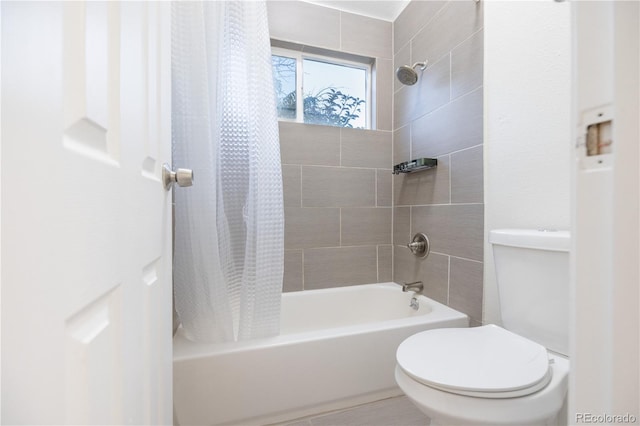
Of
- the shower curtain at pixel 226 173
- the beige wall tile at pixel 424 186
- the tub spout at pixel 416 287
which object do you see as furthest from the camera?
the tub spout at pixel 416 287

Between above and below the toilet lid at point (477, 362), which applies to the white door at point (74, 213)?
above

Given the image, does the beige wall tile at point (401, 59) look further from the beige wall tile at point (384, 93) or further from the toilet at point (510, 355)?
the toilet at point (510, 355)

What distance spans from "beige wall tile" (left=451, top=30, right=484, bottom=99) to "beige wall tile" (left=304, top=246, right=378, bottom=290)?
112 cm

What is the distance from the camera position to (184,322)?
112 cm

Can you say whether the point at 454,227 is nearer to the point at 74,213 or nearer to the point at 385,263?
the point at 385,263

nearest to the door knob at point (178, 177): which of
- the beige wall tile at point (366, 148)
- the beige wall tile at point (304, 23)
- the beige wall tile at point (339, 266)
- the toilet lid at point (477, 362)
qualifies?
the toilet lid at point (477, 362)

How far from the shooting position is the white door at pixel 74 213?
0.73 ft

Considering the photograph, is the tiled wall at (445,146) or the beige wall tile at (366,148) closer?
the tiled wall at (445,146)

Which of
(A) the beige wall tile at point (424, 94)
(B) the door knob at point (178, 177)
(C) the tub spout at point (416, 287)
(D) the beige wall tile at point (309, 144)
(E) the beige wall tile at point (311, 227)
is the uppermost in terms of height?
(A) the beige wall tile at point (424, 94)

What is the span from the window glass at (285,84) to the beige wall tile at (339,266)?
96 cm

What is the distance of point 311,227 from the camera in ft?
6.05

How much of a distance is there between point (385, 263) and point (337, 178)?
2.34ft

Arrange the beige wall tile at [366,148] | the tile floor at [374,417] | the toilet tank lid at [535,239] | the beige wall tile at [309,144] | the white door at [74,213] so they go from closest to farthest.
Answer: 1. the white door at [74,213]
2. the toilet tank lid at [535,239]
3. the tile floor at [374,417]
4. the beige wall tile at [309,144]
5. the beige wall tile at [366,148]

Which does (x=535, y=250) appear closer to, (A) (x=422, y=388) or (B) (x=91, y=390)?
(A) (x=422, y=388)
